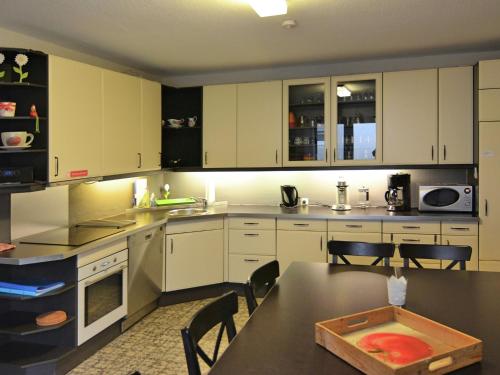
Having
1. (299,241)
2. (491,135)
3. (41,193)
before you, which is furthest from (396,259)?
(41,193)

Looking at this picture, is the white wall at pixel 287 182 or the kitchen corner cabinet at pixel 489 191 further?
the white wall at pixel 287 182

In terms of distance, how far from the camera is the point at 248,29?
3422 mm

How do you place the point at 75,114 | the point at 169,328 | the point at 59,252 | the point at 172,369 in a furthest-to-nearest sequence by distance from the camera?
the point at 169,328
the point at 75,114
the point at 172,369
the point at 59,252

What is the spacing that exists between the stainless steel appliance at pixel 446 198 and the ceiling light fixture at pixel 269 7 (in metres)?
2.27

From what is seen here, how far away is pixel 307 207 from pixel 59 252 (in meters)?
2.67

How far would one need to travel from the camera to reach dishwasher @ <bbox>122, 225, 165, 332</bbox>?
3.63 m

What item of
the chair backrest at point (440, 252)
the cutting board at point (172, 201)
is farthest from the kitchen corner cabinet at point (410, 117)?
the cutting board at point (172, 201)

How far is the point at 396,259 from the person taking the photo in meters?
4.05

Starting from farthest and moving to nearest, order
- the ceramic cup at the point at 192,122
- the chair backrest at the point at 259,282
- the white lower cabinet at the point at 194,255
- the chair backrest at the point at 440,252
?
1. the ceramic cup at the point at 192,122
2. the white lower cabinet at the point at 194,255
3. the chair backrest at the point at 440,252
4. the chair backrest at the point at 259,282

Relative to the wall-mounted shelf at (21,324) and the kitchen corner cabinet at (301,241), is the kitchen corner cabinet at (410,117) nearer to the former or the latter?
the kitchen corner cabinet at (301,241)

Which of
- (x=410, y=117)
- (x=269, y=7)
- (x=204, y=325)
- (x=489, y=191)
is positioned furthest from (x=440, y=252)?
(x=410, y=117)

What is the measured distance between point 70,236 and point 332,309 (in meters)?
2.19

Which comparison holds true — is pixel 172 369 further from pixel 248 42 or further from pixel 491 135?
pixel 491 135

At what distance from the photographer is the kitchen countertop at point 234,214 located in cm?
282
